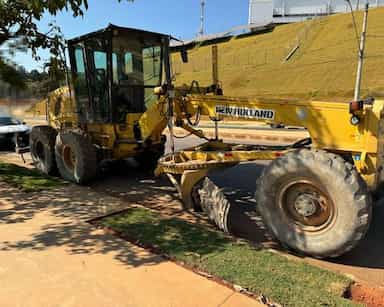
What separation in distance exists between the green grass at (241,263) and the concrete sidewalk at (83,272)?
19 cm

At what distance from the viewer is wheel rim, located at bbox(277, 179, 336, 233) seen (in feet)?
12.9

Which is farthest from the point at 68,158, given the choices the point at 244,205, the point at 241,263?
the point at 241,263

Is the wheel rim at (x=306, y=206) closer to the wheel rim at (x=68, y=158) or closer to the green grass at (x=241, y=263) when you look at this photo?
the green grass at (x=241, y=263)

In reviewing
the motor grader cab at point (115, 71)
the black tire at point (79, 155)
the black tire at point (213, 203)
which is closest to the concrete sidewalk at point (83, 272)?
the black tire at point (213, 203)

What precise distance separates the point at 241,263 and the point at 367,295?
1172 mm

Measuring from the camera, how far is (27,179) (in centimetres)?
745

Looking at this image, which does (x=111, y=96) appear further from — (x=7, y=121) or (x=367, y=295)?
(x=7, y=121)

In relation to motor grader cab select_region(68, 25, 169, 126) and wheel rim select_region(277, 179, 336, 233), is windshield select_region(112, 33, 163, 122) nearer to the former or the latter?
motor grader cab select_region(68, 25, 169, 126)

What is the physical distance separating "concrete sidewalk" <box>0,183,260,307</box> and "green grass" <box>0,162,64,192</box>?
173 cm

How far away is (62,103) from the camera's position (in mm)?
8844

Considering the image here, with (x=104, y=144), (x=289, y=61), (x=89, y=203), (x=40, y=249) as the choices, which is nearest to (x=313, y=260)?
(x=40, y=249)

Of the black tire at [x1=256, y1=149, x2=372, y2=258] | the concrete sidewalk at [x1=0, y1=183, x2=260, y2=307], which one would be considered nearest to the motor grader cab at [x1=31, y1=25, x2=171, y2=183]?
the concrete sidewalk at [x1=0, y1=183, x2=260, y2=307]

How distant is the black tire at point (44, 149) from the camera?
8.21 meters

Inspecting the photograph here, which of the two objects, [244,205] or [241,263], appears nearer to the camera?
[241,263]
